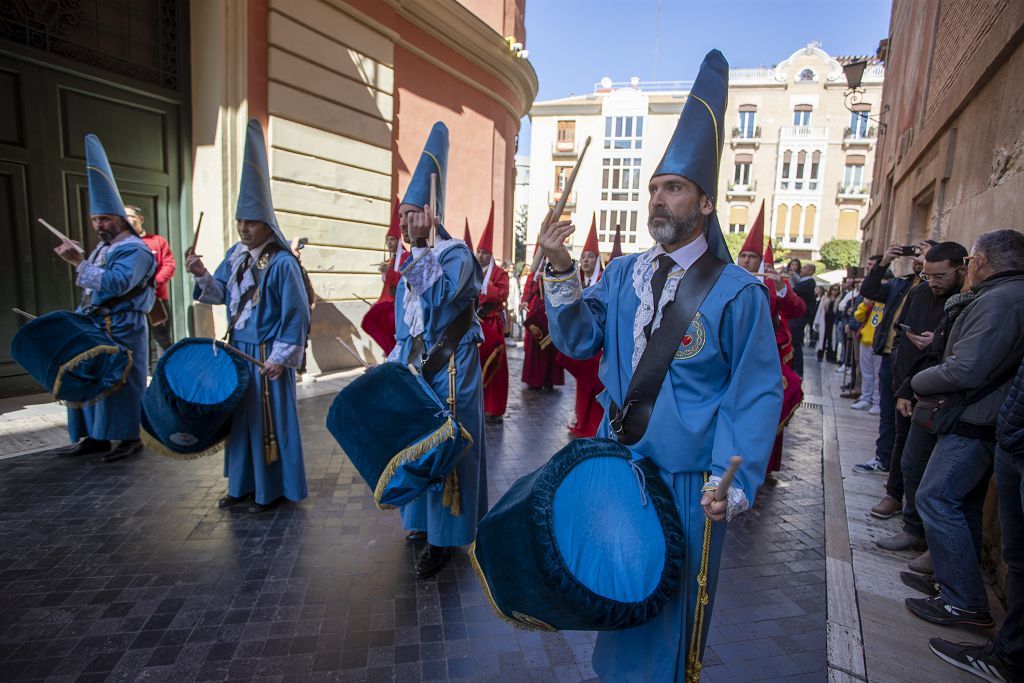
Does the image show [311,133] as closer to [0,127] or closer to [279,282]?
[0,127]

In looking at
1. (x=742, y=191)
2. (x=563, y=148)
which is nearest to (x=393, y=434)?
(x=563, y=148)

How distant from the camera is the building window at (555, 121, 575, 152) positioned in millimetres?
45781

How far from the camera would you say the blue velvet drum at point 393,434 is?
2.71m

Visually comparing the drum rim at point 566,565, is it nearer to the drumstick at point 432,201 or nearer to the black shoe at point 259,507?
the drumstick at point 432,201

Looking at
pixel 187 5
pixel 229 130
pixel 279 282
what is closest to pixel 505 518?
pixel 279 282

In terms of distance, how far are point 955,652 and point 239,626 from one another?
3565mm

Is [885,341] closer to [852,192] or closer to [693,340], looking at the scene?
[693,340]

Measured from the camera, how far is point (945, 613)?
3.04 meters

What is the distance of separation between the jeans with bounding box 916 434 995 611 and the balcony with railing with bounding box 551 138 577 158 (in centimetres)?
4449

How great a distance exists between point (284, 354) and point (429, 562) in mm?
1762

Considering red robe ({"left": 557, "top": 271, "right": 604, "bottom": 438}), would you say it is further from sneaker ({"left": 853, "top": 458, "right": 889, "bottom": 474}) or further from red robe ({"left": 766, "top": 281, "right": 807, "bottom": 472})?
sneaker ({"left": 853, "top": 458, "right": 889, "bottom": 474})

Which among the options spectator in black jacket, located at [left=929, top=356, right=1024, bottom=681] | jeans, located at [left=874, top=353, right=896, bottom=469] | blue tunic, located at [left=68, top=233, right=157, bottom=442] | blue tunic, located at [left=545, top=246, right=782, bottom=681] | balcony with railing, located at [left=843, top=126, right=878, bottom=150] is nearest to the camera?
blue tunic, located at [left=545, top=246, right=782, bottom=681]

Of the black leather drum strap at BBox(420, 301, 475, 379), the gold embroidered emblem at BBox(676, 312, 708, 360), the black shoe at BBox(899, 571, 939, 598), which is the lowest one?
the black shoe at BBox(899, 571, 939, 598)

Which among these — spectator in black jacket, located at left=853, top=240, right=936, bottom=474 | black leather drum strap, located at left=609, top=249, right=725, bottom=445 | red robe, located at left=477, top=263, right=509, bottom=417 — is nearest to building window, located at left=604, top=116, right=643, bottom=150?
red robe, located at left=477, top=263, right=509, bottom=417
